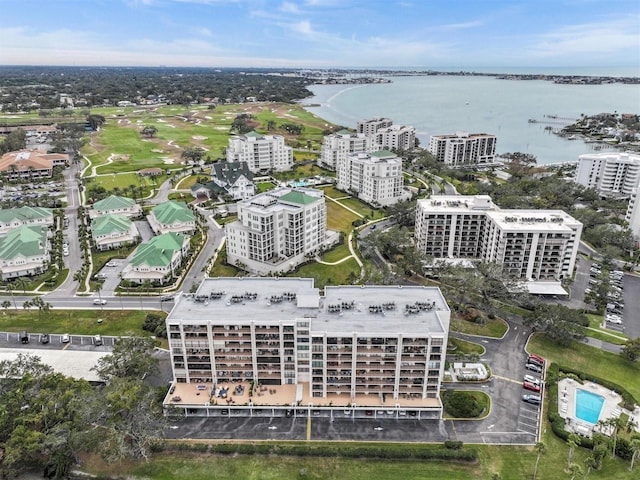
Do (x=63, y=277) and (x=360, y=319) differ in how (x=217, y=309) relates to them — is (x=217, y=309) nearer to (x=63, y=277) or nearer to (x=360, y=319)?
(x=360, y=319)

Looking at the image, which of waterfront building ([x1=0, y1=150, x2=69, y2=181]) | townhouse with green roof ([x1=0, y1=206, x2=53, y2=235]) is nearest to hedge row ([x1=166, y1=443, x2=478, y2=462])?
townhouse with green roof ([x1=0, y1=206, x2=53, y2=235])


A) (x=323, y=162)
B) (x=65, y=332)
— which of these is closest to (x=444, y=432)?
(x=65, y=332)

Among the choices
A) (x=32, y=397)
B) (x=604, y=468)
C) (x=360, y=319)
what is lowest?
(x=604, y=468)

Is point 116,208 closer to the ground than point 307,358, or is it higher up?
higher up

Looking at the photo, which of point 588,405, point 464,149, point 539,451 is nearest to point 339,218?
point 588,405

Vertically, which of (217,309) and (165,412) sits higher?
(217,309)

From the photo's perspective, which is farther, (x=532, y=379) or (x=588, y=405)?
(x=532, y=379)

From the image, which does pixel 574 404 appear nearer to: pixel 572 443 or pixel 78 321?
pixel 572 443
